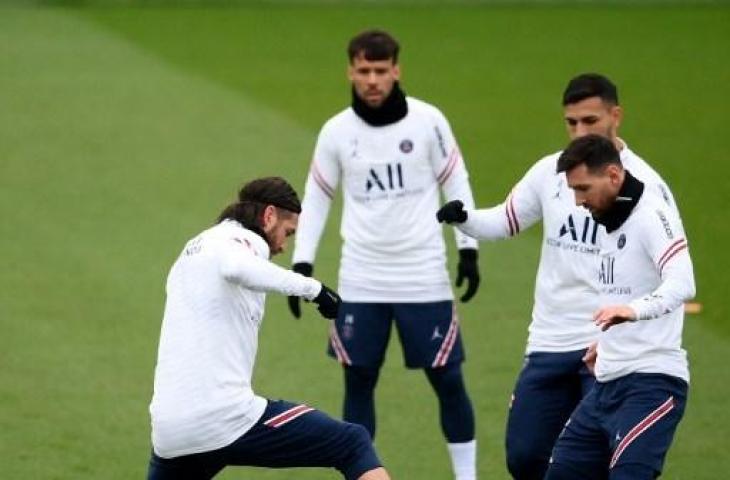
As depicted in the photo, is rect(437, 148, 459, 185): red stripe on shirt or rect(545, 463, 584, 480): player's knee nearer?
rect(545, 463, 584, 480): player's knee

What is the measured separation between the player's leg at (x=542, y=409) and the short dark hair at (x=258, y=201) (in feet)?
5.48

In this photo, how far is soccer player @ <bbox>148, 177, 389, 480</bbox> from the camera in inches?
337

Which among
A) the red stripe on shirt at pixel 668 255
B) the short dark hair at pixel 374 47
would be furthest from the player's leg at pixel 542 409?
the short dark hair at pixel 374 47

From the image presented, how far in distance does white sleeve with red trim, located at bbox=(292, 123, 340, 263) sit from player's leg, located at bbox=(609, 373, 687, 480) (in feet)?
9.55

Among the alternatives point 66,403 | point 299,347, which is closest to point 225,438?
point 66,403

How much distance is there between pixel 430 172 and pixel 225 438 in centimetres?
297

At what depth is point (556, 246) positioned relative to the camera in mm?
9578

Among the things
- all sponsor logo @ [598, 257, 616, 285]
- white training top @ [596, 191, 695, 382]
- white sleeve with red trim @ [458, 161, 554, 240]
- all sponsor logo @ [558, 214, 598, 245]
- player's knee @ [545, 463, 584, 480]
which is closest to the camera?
white training top @ [596, 191, 695, 382]

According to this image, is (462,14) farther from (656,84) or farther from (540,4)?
(656,84)

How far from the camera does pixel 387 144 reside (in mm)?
11055

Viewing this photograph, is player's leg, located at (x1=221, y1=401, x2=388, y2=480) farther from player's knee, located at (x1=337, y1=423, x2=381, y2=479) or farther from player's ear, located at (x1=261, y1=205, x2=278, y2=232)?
player's ear, located at (x1=261, y1=205, x2=278, y2=232)

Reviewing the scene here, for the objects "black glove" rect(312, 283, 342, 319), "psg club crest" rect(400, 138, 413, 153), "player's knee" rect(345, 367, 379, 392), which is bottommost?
"player's knee" rect(345, 367, 379, 392)

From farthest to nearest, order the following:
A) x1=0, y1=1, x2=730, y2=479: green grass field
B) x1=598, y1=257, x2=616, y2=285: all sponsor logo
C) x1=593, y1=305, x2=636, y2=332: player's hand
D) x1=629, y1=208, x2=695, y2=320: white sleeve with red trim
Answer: x1=0, y1=1, x2=730, y2=479: green grass field → x1=598, y1=257, x2=616, y2=285: all sponsor logo → x1=629, y1=208, x2=695, y2=320: white sleeve with red trim → x1=593, y1=305, x2=636, y2=332: player's hand

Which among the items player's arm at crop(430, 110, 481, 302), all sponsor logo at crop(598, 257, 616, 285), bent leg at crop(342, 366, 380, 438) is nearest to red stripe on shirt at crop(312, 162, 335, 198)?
player's arm at crop(430, 110, 481, 302)
